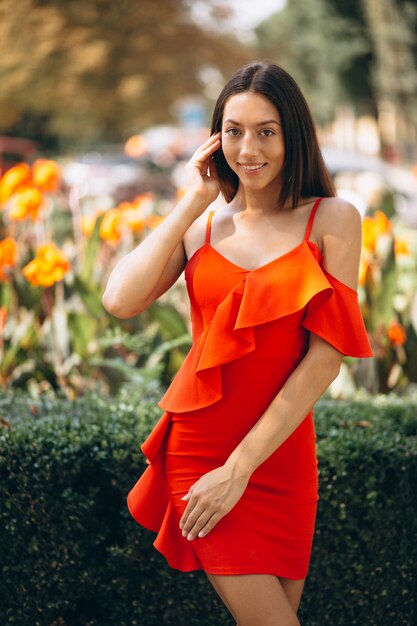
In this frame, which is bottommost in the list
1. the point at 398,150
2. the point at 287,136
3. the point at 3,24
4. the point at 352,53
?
the point at 398,150

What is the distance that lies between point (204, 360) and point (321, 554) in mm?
1178

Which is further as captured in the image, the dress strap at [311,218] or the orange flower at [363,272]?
the orange flower at [363,272]

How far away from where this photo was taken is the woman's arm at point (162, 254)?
245 cm

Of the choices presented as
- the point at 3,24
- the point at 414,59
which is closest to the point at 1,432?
the point at 3,24

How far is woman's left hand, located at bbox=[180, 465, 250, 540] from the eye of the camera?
226cm

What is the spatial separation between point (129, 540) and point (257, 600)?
102 cm

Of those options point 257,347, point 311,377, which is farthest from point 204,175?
point 311,377

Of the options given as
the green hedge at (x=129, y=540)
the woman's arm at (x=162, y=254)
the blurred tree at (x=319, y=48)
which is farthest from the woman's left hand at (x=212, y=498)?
the blurred tree at (x=319, y=48)

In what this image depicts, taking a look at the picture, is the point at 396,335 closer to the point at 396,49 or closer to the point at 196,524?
→ the point at 196,524

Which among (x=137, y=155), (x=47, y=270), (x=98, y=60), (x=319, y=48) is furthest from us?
(x=319, y=48)

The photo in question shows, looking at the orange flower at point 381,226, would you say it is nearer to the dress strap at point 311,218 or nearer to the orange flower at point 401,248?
the orange flower at point 401,248

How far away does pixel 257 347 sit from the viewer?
2.35 meters

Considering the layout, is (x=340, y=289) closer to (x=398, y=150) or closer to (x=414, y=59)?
(x=414, y=59)

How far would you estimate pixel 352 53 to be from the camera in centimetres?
4206
